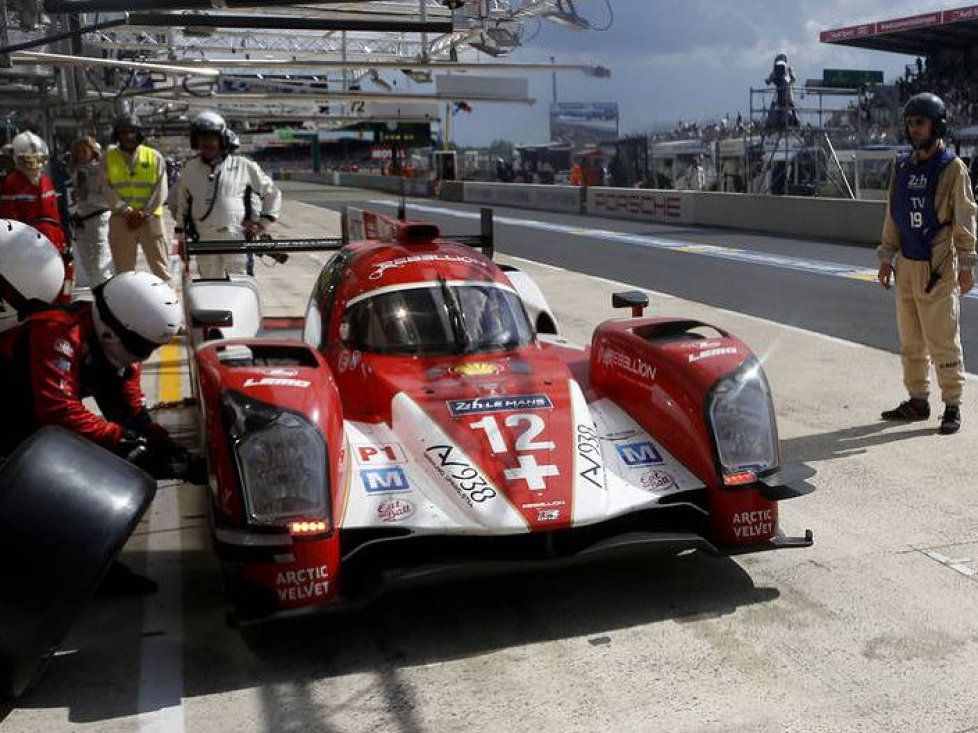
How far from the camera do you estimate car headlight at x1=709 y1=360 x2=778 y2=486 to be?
170 inches

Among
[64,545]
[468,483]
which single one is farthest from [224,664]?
[468,483]

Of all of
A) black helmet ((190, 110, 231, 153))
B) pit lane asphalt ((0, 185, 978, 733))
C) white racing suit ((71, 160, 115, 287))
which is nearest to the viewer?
pit lane asphalt ((0, 185, 978, 733))

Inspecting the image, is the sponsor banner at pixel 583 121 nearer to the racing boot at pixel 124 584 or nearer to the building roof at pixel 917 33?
the building roof at pixel 917 33

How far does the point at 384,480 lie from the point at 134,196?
6.21 metres

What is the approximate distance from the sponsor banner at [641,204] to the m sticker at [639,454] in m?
20.5

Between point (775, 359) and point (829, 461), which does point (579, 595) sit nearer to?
point (829, 461)

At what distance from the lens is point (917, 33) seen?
44.6 m

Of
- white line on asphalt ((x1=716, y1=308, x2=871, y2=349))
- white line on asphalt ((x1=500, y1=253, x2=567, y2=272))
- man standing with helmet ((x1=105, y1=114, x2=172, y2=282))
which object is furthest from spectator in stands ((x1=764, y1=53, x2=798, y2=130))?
man standing with helmet ((x1=105, y1=114, x2=172, y2=282))

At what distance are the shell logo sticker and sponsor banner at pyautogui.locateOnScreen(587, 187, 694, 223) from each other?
20.1 meters

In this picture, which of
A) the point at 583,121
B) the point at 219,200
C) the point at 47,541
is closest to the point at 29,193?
the point at 219,200

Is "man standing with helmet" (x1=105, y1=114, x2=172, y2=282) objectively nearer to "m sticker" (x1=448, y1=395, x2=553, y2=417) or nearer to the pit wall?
"m sticker" (x1=448, y1=395, x2=553, y2=417)

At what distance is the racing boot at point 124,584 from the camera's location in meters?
4.39

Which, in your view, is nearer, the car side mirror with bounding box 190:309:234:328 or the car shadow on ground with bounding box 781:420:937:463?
the car side mirror with bounding box 190:309:234:328

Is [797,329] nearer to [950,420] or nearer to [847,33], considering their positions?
[950,420]
